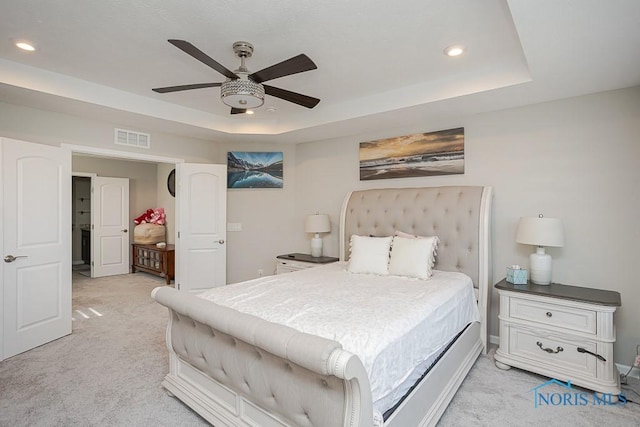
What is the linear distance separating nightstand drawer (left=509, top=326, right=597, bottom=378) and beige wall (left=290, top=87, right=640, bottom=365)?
0.60 meters

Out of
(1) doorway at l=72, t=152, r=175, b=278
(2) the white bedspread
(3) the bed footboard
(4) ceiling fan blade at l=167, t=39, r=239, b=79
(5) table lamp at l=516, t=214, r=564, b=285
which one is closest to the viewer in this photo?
(3) the bed footboard

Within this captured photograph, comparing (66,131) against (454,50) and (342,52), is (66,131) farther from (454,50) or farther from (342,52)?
(454,50)

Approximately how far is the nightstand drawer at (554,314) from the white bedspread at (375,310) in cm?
35

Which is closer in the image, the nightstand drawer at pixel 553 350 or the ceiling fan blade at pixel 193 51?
the ceiling fan blade at pixel 193 51

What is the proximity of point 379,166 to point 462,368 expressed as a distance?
7.90ft

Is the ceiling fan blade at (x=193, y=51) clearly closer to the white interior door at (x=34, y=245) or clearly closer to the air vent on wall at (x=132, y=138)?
the white interior door at (x=34, y=245)

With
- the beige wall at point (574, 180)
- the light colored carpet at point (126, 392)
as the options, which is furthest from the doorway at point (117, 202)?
the beige wall at point (574, 180)

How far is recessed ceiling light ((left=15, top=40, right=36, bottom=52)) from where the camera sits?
Answer: 2.43m

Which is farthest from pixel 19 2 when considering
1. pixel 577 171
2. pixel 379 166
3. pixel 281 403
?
pixel 577 171

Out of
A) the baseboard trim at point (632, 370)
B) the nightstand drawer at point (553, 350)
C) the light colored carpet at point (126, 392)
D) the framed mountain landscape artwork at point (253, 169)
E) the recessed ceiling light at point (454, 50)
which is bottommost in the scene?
the light colored carpet at point (126, 392)

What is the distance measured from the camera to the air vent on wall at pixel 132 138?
13.1 feet

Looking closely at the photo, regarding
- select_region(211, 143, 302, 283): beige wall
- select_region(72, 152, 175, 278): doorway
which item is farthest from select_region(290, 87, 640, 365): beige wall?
select_region(72, 152, 175, 278): doorway

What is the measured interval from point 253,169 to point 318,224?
1.44m

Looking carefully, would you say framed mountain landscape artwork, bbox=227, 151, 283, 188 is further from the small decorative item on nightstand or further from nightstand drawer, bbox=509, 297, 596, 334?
nightstand drawer, bbox=509, 297, 596, 334
